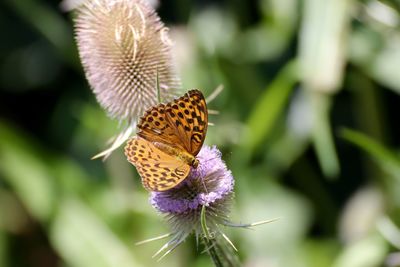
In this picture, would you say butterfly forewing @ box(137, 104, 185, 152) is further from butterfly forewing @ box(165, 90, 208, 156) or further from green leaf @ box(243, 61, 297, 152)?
green leaf @ box(243, 61, 297, 152)

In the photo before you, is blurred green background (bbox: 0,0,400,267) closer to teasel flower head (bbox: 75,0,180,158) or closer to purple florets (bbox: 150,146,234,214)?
teasel flower head (bbox: 75,0,180,158)

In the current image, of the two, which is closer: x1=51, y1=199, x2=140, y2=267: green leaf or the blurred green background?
the blurred green background

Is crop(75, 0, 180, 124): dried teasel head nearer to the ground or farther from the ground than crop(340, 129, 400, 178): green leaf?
farther from the ground

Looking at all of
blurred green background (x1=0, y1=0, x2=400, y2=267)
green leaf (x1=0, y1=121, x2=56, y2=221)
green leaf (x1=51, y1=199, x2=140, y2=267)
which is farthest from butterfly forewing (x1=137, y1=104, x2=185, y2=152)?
green leaf (x1=0, y1=121, x2=56, y2=221)

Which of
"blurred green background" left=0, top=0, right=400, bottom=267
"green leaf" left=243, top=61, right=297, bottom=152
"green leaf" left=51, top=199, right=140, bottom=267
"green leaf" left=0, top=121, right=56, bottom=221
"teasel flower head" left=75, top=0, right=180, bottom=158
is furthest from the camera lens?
"green leaf" left=0, top=121, right=56, bottom=221

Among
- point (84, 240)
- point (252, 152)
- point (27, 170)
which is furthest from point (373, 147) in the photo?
point (27, 170)

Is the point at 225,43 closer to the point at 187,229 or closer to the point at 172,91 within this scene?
the point at 172,91

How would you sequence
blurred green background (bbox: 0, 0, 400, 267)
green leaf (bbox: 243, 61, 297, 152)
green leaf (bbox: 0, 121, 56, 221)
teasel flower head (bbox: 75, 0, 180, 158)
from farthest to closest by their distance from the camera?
green leaf (bbox: 0, 121, 56, 221)
blurred green background (bbox: 0, 0, 400, 267)
green leaf (bbox: 243, 61, 297, 152)
teasel flower head (bbox: 75, 0, 180, 158)

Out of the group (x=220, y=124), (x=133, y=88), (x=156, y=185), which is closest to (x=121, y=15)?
(x=133, y=88)

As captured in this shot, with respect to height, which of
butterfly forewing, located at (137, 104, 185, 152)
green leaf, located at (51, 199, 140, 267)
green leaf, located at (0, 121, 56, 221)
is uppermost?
butterfly forewing, located at (137, 104, 185, 152)

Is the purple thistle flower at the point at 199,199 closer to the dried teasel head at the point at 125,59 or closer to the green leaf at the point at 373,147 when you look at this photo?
the dried teasel head at the point at 125,59
